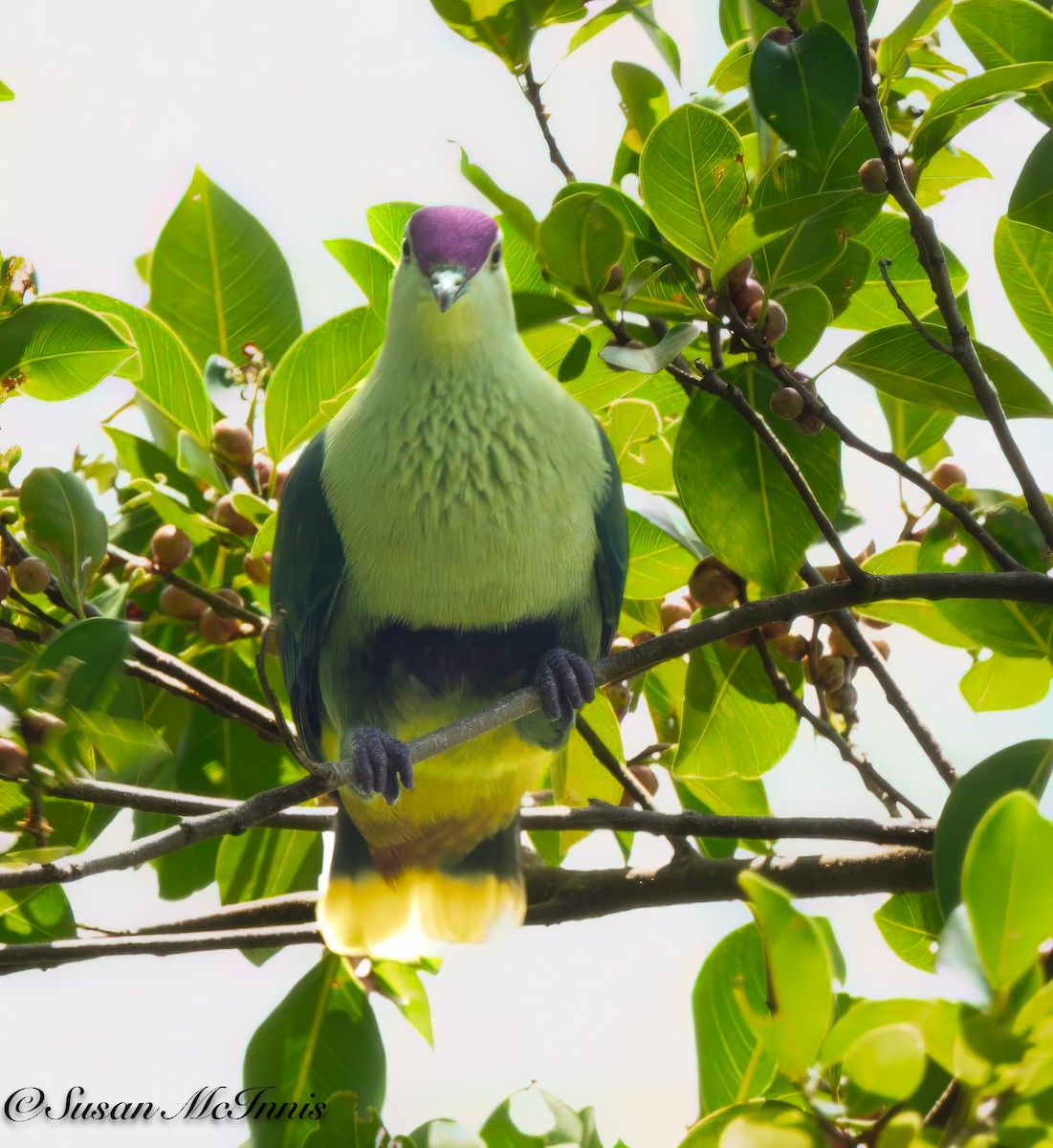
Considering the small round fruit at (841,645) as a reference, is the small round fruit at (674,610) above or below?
above

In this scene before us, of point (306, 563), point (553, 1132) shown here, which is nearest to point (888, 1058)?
point (553, 1132)

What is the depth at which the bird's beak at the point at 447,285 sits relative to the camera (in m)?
2.19

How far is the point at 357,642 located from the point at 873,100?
1.35 m

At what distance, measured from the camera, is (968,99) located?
2.17m

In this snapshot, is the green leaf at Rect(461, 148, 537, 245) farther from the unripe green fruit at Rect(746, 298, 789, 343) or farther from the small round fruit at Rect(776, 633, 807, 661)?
the small round fruit at Rect(776, 633, 807, 661)

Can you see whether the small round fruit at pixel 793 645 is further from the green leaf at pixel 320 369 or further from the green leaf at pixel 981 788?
the green leaf at pixel 320 369

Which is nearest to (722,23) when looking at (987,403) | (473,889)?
(987,403)

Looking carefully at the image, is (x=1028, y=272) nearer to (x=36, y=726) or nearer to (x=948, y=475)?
(x=948, y=475)

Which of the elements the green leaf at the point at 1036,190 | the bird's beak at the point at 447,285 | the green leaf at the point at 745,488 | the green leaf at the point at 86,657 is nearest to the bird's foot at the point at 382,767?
the green leaf at the point at 86,657

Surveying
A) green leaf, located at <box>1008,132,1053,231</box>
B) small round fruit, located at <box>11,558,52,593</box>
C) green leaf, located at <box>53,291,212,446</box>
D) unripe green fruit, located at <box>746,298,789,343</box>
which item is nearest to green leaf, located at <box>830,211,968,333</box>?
green leaf, located at <box>1008,132,1053,231</box>

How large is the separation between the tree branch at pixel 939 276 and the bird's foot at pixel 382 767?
1149mm

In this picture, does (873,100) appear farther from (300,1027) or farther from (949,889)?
(300,1027)

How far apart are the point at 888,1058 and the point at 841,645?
151 centimetres

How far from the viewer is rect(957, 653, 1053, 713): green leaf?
2.63 meters
